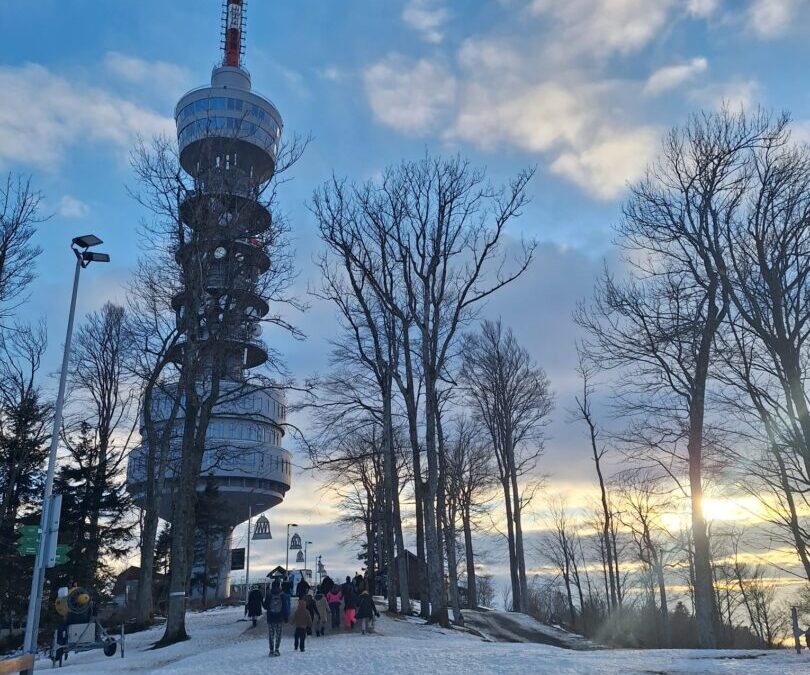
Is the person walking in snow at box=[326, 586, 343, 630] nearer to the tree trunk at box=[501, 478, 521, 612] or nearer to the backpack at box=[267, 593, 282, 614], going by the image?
the backpack at box=[267, 593, 282, 614]

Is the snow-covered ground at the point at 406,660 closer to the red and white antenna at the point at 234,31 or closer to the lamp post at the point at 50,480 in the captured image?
the lamp post at the point at 50,480

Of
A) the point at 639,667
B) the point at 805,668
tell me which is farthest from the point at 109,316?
the point at 805,668

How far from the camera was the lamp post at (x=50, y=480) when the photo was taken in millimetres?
14633

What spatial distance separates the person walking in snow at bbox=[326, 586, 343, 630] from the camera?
20.8m

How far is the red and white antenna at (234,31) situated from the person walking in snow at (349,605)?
75064mm

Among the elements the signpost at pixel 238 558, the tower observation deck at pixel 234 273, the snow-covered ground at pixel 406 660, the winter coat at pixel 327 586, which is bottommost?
the snow-covered ground at pixel 406 660

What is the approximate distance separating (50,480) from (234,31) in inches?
3163

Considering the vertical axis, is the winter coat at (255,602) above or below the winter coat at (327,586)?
below

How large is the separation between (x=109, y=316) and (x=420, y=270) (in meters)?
17.3

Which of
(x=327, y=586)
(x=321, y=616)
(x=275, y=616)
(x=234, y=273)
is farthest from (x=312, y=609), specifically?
(x=234, y=273)

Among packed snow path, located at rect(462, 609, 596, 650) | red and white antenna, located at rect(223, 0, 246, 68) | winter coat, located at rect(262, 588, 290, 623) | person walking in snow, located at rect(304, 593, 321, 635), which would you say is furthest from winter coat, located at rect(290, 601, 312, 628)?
red and white antenna, located at rect(223, 0, 246, 68)

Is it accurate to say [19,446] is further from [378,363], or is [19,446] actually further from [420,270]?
[420,270]

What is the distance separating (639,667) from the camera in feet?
43.0

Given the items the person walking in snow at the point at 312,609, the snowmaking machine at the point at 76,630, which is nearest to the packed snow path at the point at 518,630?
the person walking in snow at the point at 312,609
